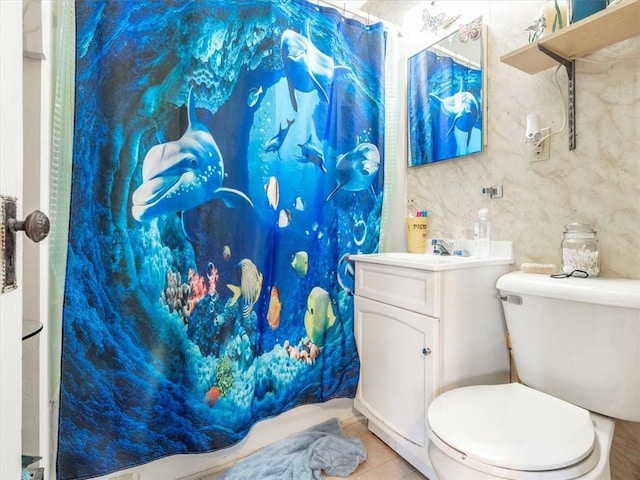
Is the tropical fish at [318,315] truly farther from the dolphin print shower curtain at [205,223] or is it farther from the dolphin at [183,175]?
the dolphin at [183,175]

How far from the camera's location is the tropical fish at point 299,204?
1369mm

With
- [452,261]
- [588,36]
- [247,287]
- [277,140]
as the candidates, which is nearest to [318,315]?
[247,287]

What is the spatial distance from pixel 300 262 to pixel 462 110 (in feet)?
3.21

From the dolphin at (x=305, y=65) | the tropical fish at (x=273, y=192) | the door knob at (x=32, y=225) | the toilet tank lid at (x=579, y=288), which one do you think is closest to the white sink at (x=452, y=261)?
the toilet tank lid at (x=579, y=288)

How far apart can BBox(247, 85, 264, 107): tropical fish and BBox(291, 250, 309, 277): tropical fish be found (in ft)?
2.01

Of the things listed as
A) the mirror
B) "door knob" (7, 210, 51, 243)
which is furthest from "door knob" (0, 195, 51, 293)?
the mirror

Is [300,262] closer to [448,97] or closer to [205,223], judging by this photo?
[205,223]

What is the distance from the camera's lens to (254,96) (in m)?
1.25

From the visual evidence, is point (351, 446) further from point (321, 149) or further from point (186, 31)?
point (186, 31)

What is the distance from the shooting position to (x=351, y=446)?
1366 mm

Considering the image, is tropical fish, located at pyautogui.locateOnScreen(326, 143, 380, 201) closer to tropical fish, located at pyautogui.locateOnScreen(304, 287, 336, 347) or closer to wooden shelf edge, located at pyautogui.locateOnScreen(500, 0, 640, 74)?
tropical fish, located at pyautogui.locateOnScreen(304, 287, 336, 347)

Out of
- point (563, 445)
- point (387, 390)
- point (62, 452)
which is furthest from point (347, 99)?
point (62, 452)

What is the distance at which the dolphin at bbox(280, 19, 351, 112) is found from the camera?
1332 mm

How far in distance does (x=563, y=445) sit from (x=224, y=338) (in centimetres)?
102
